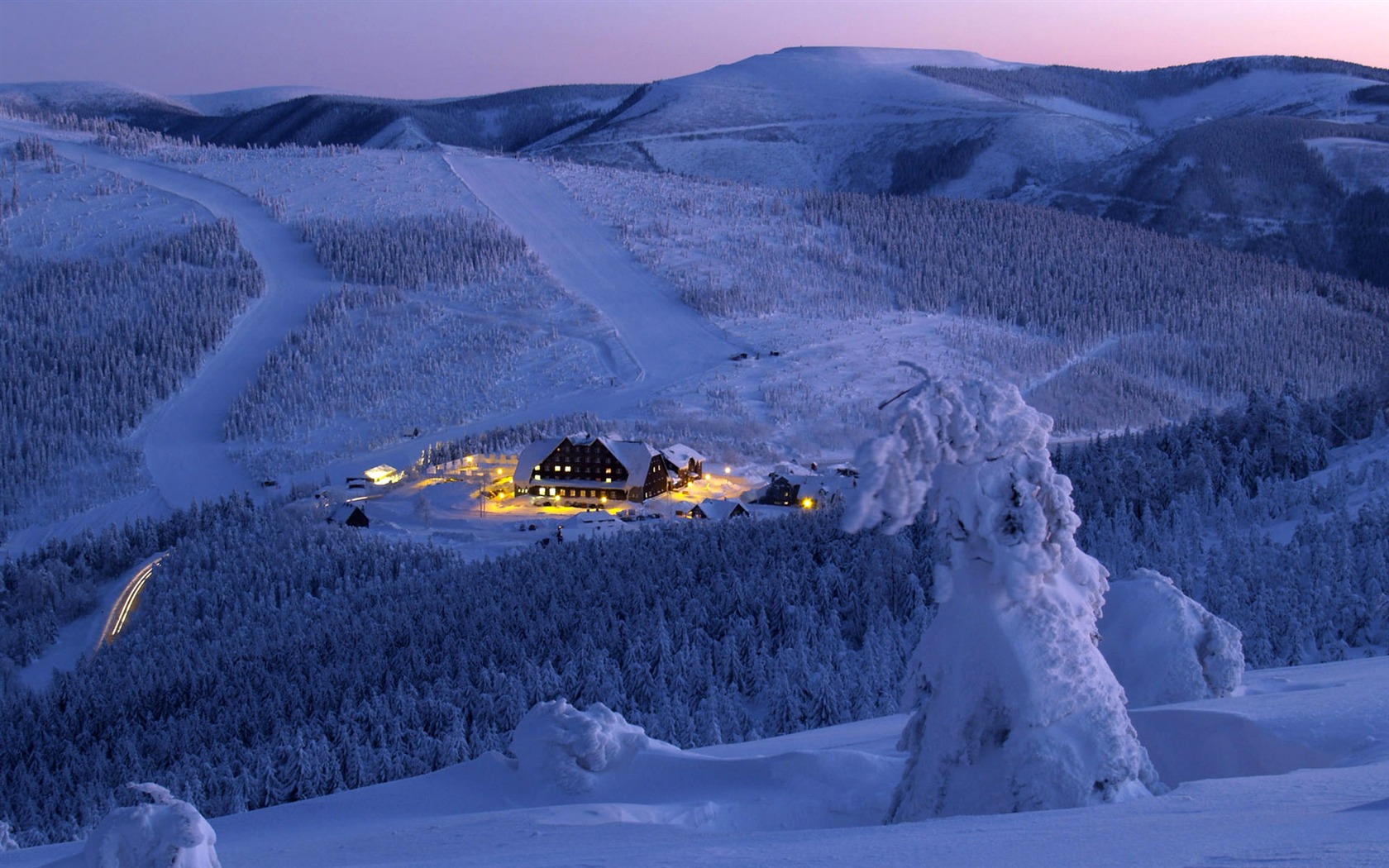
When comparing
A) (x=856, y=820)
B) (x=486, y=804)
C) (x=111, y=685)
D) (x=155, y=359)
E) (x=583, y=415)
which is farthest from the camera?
(x=155, y=359)

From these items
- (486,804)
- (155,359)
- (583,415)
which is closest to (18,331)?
(155,359)

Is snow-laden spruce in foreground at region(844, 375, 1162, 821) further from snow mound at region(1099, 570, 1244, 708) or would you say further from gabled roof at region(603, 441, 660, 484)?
gabled roof at region(603, 441, 660, 484)

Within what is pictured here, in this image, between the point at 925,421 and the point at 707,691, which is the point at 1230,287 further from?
the point at 925,421

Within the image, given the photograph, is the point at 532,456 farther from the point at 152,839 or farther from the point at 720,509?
the point at 152,839

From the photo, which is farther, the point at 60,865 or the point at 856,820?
the point at 856,820

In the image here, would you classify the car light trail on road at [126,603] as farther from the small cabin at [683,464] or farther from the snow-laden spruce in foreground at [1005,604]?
the snow-laden spruce in foreground at [1005,604]
